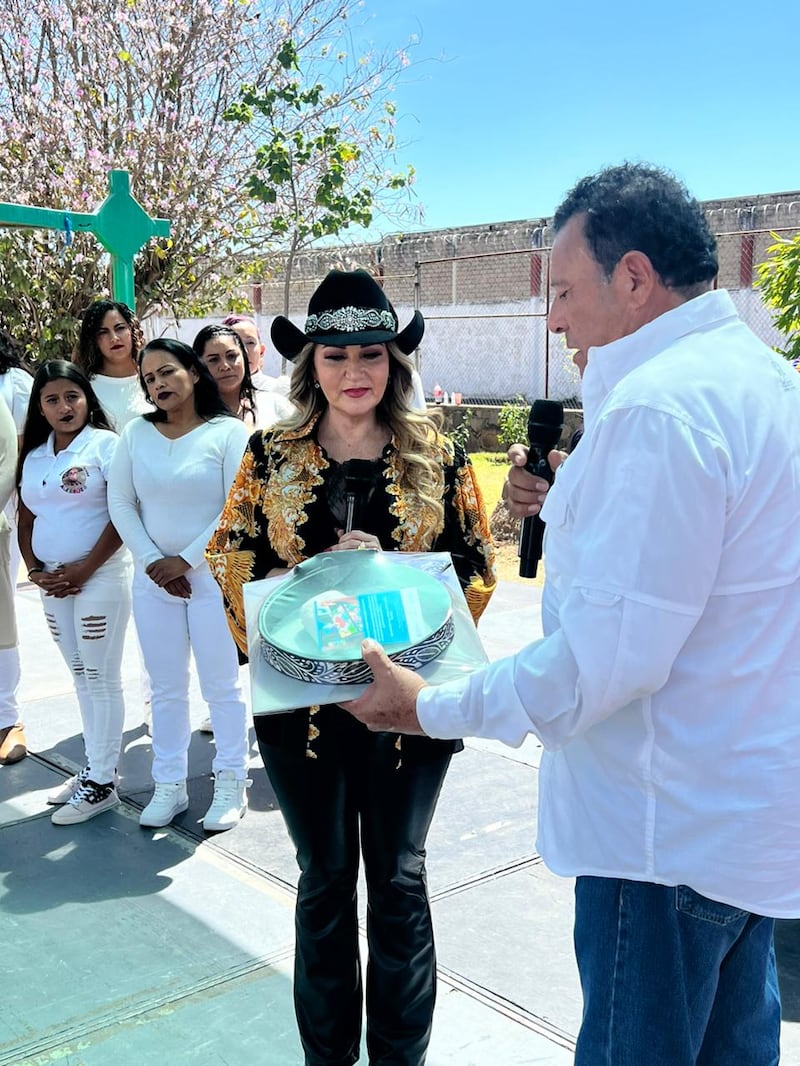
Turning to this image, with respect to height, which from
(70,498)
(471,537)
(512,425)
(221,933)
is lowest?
(221,933)

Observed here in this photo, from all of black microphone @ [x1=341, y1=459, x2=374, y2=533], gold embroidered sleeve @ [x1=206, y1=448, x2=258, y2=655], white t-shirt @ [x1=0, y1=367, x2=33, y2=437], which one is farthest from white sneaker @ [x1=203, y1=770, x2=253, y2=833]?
white t-shirt @ [x1=0, y1=367, x2=33, y2=437]

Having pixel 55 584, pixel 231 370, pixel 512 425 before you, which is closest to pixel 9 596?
pixel 55 584

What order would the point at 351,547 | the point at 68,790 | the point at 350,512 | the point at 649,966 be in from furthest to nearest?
the point at 68,790 < the point at 350,512 < the point at 351,547 < the point at 649,966

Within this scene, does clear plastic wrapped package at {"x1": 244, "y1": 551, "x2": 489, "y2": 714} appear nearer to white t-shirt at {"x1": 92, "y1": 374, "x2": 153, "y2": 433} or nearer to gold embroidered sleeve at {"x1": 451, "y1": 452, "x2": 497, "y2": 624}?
gold embroidered sleeve at {"x1": 451, "y1": 452, "x2": 497, "y2": 624}

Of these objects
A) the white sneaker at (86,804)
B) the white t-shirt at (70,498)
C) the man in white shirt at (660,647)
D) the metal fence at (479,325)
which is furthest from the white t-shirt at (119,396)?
the metal fence at (479,325)

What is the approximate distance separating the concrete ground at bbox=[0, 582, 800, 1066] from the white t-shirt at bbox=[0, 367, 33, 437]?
71.6 inches

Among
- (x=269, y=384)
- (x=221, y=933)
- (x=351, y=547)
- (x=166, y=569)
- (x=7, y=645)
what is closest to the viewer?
(x=351, y=547)

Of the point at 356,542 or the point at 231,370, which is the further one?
the point at 231,370

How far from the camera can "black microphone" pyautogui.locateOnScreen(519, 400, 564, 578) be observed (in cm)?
244

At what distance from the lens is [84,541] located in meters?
4.45

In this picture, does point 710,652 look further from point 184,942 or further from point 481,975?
point 184,942

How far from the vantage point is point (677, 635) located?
1.54 metres

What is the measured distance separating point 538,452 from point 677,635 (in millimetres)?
986

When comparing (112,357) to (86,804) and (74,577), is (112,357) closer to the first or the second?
(74,577)
